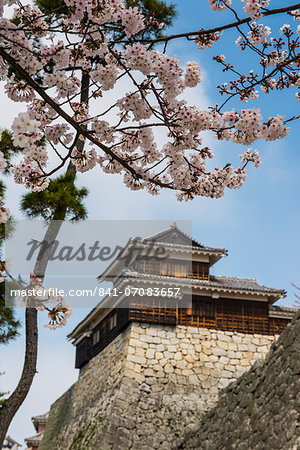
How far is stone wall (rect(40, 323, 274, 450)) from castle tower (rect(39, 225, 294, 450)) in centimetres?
4

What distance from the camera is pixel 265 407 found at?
11.0 metres

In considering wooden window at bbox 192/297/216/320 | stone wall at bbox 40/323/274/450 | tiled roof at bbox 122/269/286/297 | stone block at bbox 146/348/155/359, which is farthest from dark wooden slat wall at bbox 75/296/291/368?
stone block at bbox 146/348/155/359

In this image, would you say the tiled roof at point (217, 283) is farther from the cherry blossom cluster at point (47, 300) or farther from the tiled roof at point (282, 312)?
the cherry blossom cluster at point (47, 300)

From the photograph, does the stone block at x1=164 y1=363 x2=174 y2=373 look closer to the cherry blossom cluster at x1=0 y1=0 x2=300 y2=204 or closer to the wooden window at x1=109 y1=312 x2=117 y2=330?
the wooden window at x1=109 y1=312 x2=117 y2=330

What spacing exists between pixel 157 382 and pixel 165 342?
1.63m

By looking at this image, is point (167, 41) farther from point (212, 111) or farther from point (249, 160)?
point (249, 160)

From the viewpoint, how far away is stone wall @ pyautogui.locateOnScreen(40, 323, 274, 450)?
18.0 m

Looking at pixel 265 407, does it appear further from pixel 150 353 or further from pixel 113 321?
pixel 113 321

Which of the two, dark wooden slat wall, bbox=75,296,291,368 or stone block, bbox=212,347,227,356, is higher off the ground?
dark wooden slat wall, bbox=75,296,291,368

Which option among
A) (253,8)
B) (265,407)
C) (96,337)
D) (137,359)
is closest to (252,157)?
(253,8)

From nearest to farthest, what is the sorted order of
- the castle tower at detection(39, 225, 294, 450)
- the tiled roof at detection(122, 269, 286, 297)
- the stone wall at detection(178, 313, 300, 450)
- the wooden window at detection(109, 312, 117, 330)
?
the stone wall at detection(178, 313, 300, 450), the castle tower at detection(39, 225, 294, 450), the tiled roof at detection(122, 269, 286, 297), the wooden window at detection(109, 312, 117, 330)

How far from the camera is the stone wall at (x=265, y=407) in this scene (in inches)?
390

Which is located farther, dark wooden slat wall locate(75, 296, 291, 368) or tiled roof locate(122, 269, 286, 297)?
tiled roof locate(122, 269, 286, 297)

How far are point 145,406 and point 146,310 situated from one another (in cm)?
375
